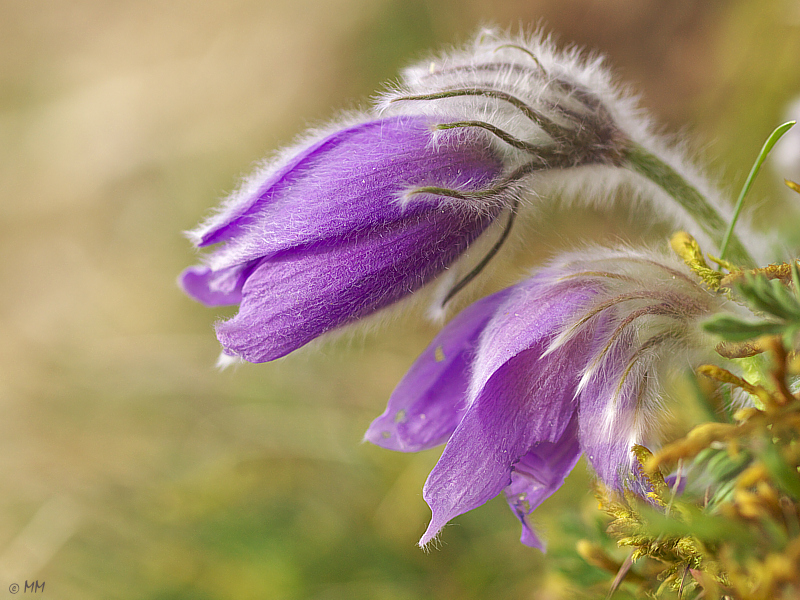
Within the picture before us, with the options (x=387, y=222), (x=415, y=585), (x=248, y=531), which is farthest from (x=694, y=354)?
(x=248, y=531)

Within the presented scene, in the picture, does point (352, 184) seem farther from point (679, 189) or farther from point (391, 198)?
point (679, 189)

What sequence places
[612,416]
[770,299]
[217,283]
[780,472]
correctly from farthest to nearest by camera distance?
[217,283] → [612,416] → [770,299] → [780,472]

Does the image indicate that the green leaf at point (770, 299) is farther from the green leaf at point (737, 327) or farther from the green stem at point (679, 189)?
the green stem at point (679, 189)

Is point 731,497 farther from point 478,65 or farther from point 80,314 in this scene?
point 80,314

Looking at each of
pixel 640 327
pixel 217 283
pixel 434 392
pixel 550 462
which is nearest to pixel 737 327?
pixel 640 327

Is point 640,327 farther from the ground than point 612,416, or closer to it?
farther from the ground

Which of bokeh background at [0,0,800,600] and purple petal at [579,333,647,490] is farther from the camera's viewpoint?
bokeh background at [0,0,800,600]

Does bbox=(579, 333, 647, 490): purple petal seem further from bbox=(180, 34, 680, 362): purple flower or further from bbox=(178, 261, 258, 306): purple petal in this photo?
bbox=(178, 261, 258, 306): purple petal

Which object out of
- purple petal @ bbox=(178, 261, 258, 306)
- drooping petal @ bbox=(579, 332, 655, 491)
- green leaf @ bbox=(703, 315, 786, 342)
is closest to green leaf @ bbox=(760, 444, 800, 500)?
green leaf @ bbox=(703, 315, 786, 342)
